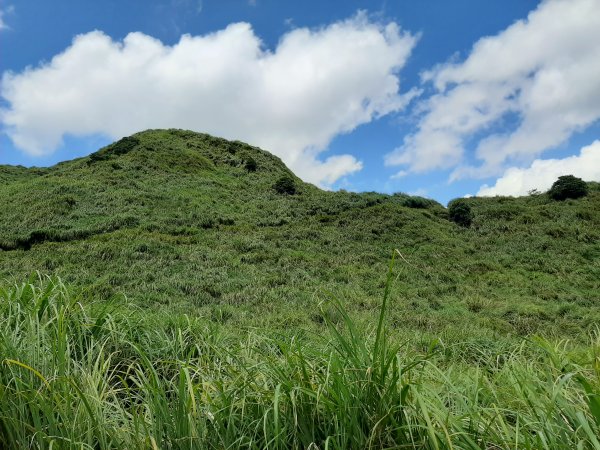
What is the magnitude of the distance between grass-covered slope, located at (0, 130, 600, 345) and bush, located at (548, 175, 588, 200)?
2.83 feet

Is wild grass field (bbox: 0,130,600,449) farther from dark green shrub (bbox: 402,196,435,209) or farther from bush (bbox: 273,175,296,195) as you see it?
bush (bbox: 273,175,296,195)

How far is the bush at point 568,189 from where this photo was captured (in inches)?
1134

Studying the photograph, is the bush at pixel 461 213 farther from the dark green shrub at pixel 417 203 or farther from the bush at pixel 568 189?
the bush at pixel 568 189

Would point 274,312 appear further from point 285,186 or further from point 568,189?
point 568,189

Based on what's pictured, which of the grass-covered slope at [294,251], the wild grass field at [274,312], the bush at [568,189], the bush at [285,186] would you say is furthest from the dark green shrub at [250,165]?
the bush at [568,189]

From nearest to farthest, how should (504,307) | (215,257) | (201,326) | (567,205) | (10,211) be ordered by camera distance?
(201,326)
(504,307)
(215,257)
(10,211)
(567,205)

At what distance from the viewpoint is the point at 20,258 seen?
1631 cm

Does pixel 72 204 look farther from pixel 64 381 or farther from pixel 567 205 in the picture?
pixel 567 205

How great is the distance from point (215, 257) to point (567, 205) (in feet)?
75.3

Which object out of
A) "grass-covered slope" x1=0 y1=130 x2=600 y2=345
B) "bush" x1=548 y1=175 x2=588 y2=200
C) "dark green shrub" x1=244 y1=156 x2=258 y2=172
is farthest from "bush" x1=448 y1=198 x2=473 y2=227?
"dark green shrub" x1=244 y1=156 x2=258 y2=172

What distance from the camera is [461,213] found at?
2772 cm

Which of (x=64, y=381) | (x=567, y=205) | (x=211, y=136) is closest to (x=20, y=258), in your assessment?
(x=64, y=381)

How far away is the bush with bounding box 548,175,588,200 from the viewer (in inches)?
1134

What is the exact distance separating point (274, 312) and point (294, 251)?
26.8 ft
